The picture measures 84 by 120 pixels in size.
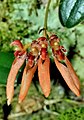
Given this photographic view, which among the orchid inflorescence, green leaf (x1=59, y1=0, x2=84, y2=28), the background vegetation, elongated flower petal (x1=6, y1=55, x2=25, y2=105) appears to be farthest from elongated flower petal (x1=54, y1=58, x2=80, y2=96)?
the background vegetation

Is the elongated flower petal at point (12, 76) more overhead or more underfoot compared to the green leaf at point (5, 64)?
more underfoot

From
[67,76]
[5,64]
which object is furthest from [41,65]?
[5,64]

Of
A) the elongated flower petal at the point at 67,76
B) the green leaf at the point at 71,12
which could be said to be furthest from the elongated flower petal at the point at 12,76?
the green leaf at the point at 71,12

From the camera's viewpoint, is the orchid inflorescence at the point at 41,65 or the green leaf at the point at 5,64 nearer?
the orchid inflorescence at the point at 41,65

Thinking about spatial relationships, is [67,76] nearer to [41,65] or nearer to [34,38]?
[41,65]

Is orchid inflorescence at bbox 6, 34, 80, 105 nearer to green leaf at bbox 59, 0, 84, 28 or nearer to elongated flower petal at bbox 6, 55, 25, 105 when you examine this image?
elongated flower petal at bbox 6, 55, 25, 105

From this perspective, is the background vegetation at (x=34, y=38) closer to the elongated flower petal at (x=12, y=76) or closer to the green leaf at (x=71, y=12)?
the green leaf at (x=71, y=12)

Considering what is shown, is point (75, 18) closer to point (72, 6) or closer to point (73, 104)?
point (72, 6)
